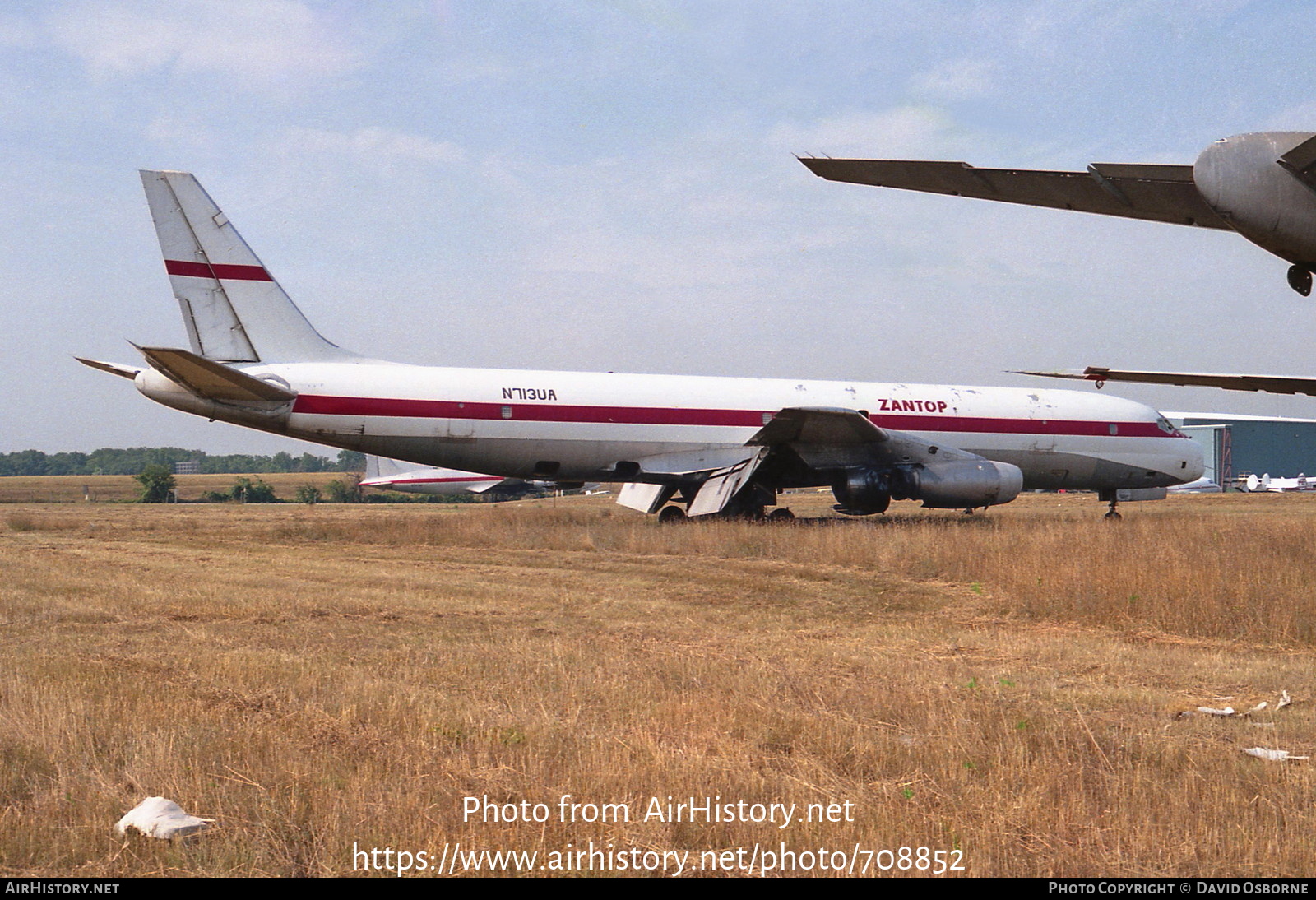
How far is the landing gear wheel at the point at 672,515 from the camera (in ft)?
73.5

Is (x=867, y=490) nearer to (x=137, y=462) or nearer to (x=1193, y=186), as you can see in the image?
(x=1193, y=186)

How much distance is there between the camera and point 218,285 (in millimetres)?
19578

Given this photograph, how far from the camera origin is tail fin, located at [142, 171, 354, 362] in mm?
19094

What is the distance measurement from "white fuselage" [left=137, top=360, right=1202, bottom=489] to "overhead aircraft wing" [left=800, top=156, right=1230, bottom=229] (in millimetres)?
17154

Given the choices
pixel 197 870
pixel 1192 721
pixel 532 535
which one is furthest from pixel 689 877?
pixel 532 535

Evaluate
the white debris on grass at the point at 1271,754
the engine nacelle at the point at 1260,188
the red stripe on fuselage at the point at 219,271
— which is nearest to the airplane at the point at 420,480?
the red stripe on fuselage at the point at 219,271

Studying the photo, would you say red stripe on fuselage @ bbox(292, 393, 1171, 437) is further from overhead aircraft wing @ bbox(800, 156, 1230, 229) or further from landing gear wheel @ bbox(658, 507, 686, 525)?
overhead aircraft wing @ bbox(800, 156, 1230, 229)

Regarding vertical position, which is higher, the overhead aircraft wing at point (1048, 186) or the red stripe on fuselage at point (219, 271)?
the red stripe on fuselage at point (219, 271)

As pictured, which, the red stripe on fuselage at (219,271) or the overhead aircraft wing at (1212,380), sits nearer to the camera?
the overhead aircraft wing at (1212,380)

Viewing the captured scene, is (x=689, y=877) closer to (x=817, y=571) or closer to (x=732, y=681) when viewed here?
(x=732, y=681)

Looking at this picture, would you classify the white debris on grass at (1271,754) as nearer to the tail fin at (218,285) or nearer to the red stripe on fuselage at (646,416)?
the red stripe on fuselage at (646,416)

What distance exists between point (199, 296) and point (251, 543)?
4875 mm

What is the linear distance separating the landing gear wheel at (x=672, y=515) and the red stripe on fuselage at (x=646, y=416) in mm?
2063

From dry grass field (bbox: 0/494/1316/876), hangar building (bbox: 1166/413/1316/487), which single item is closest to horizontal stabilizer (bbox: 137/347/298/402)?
dry grass field (bbox: 0/494/1316/876)
